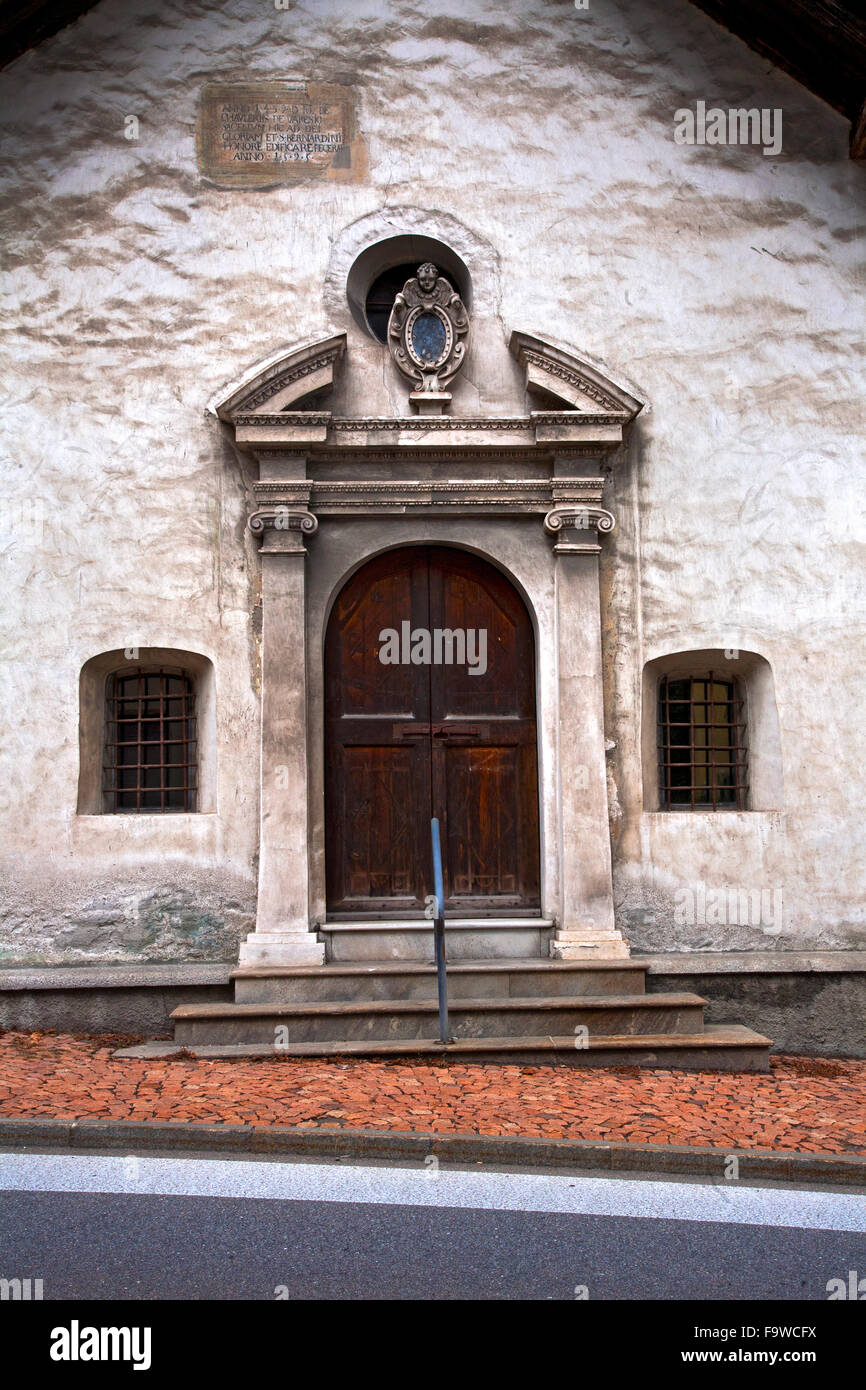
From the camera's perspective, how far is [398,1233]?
12.5ft

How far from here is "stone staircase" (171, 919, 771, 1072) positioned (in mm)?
6152

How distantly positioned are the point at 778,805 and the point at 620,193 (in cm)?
426

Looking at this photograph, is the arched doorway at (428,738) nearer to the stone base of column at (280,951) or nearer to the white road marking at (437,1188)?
the stone base of column at (280,951)

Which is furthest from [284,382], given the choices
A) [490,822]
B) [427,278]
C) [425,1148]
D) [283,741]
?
[425,1148]

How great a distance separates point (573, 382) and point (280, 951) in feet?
13.3

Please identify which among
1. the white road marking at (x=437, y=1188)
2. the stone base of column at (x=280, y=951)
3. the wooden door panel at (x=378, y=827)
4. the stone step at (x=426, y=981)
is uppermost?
the wooden door panel at (x=378, y=827)

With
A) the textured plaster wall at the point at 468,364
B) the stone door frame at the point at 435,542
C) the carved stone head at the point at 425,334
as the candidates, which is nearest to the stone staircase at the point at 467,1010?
the stone door frame at the point at 435,542

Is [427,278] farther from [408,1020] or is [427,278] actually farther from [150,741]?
[408,1020]

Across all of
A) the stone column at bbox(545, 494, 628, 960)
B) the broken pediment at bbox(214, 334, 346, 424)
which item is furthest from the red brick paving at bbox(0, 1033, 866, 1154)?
the broken pediment at bbox(214, 334, 346, 424)

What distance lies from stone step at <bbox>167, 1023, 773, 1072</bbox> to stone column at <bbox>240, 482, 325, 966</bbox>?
793 mm

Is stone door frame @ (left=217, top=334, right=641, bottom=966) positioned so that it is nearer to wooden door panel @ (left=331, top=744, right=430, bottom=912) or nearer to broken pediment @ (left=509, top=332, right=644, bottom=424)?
broken pediment @ (left=509, top=332, right=644, bottom=424)

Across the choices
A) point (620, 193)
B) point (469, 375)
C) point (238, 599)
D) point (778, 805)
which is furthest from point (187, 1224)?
point (620, 193)

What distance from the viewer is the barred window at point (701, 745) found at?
7.57m

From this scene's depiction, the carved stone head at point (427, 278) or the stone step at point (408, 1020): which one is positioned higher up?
the carved stone head at point (427, 278)
